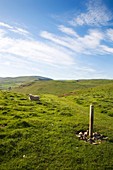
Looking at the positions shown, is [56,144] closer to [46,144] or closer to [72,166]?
[46,144]

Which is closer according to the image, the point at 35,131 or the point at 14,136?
the point at 14,136

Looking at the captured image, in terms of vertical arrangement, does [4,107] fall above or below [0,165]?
above

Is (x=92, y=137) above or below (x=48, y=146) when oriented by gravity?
above

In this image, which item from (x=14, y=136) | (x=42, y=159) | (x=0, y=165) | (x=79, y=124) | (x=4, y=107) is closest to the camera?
(x=0, y=165)

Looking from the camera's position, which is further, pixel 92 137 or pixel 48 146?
pixel 92 137

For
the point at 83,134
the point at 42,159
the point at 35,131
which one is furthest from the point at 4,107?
the point at 42,159

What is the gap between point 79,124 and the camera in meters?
22.5

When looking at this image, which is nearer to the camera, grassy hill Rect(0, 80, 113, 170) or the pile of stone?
grassy hill Rect(0, 80, 113, 170)

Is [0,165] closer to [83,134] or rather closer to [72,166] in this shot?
A: [72,166]

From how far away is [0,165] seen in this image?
14406 mm

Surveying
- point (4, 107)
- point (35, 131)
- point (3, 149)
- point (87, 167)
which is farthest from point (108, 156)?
point (4, 107)

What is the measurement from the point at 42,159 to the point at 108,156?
15.4 feet

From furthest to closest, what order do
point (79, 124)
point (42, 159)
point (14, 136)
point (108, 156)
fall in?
point (79, 124)
point (14, 136)
point (108, 156)
point (42, 159)

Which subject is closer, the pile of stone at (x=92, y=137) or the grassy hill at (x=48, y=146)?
the grassy hill at (x=48, y=146)
